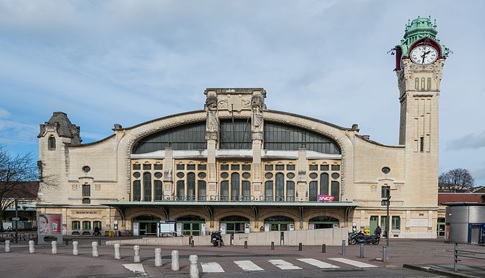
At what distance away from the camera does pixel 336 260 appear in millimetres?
22391

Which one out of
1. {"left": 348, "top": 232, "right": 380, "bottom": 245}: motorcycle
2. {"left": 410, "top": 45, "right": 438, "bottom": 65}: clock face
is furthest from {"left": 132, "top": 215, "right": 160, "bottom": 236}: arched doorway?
{"left": 410, "top": 45, "right": 438, "bottom": 65}: clock face

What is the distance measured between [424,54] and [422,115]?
7.16 meters

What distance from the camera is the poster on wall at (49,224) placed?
3591 centimetres

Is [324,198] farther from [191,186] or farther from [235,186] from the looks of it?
[191,186]

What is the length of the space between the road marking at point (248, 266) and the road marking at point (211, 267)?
98cm

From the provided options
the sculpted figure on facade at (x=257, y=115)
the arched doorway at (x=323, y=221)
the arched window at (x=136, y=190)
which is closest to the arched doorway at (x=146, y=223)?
the arched window at (x=136, y=190)

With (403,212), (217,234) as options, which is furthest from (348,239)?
(403,212)

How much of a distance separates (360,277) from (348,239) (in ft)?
74.5

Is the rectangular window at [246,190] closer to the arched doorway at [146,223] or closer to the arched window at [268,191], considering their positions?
the arched window at [268,191]

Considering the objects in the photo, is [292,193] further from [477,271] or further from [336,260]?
[477,271]

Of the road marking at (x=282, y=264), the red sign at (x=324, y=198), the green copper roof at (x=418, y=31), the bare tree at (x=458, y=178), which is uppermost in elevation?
the bare tree at (x=458, y=178)

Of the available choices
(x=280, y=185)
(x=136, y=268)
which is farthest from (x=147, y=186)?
(x=136, y=268)

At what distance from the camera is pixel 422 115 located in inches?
1991

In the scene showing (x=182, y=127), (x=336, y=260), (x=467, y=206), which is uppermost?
(x=182, y=127)
